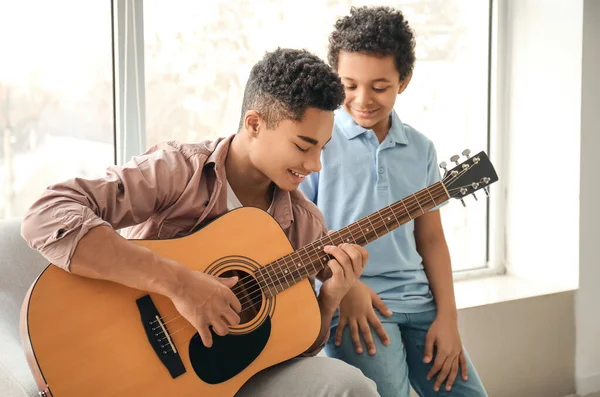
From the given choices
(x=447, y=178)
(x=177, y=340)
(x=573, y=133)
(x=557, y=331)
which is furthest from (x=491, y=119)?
(x=177, y=340)

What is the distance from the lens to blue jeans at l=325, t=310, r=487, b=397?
163cm

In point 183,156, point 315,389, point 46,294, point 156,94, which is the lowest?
point 315,389

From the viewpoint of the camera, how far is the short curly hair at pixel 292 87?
1.46 metres

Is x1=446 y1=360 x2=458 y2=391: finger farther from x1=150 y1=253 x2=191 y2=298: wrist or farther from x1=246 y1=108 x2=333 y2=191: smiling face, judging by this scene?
x1=150 y1=253 x2=191 y2=298: wrist

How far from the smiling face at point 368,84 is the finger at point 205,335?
2.23 ft

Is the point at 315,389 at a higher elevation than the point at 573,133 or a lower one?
lower

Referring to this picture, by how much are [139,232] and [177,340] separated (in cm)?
29

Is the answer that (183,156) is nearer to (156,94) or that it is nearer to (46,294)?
(46,294)

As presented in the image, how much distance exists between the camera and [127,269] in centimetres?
129

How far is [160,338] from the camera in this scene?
1.32 meters

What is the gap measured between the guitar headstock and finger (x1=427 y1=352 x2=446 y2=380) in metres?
0.40

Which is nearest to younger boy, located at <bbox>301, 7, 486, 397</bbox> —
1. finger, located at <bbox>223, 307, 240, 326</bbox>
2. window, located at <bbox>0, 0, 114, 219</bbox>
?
finger, located at <bbox>223, 307, 240, 326</bbox>

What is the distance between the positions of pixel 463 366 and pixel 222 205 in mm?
713

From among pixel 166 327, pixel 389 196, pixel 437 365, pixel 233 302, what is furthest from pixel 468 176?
pixel 166 327
